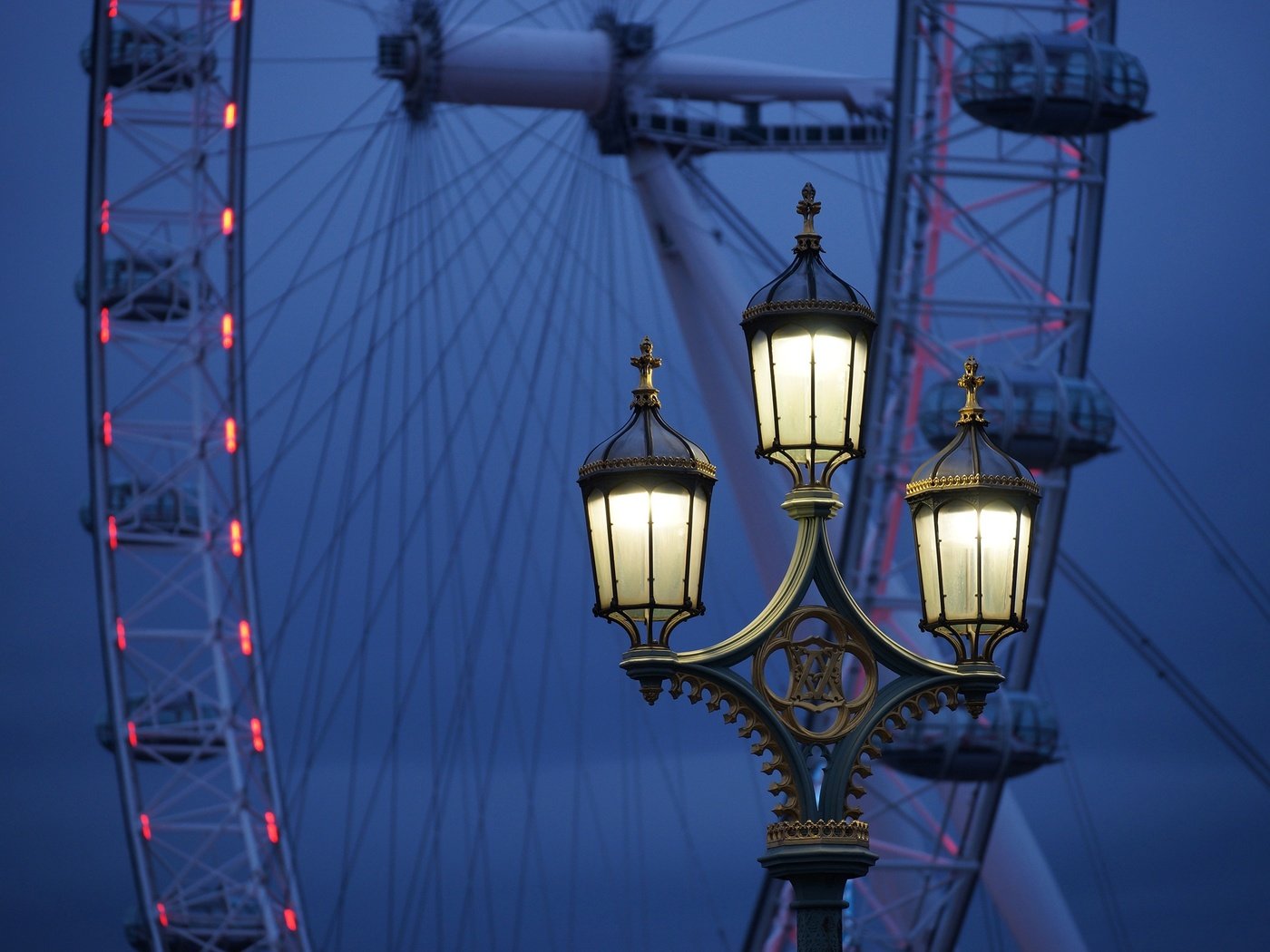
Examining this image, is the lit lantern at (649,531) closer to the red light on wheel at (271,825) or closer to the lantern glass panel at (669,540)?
the lantern glass panel at (669,540)

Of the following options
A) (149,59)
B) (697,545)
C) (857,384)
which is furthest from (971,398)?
(149,59)

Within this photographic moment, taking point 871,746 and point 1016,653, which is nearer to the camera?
point 871,746

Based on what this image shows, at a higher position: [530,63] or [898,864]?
[530,63]

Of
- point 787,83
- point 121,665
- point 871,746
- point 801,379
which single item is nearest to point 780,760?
point 871,746

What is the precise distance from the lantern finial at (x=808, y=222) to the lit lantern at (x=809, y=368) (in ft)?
0.36

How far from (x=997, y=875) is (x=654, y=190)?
30.3 feet

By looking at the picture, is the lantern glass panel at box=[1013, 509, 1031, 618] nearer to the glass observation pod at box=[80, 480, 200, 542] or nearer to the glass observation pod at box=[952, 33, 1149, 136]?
the glass observation pod at box=[952, 33, 1149, 136]

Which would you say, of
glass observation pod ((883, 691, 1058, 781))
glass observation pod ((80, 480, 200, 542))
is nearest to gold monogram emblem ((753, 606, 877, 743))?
glass observation pod ((883, 691, 1058, 781))

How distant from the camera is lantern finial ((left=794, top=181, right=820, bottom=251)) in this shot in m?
9.84

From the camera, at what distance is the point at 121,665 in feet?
129

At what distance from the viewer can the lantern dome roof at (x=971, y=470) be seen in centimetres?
962

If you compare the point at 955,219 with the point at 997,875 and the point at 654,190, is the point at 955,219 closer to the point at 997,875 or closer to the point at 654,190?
the point at 654,190

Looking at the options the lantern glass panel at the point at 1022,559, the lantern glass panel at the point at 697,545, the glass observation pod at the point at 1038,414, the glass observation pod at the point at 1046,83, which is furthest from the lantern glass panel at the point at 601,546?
the glass observation pod at the point at 1046,83

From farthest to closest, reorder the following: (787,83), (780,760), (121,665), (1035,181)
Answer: (121,665)
(787,83)
(1035,181)
(780,760)
